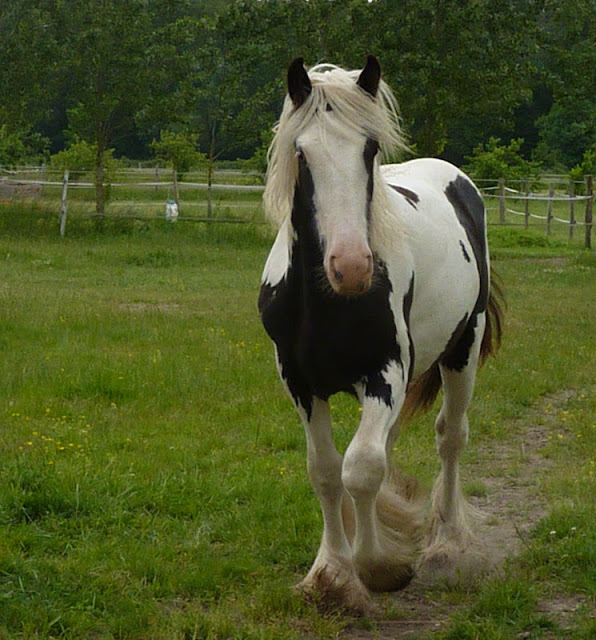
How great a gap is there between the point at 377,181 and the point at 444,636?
169 centimetres

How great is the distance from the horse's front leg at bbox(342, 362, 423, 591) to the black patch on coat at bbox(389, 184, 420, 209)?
101 cm

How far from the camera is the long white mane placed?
3.63 metres

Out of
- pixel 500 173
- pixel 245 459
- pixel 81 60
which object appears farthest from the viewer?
pixel 500 173

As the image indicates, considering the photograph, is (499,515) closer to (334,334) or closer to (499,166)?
(334,334)

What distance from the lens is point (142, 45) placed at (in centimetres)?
2514

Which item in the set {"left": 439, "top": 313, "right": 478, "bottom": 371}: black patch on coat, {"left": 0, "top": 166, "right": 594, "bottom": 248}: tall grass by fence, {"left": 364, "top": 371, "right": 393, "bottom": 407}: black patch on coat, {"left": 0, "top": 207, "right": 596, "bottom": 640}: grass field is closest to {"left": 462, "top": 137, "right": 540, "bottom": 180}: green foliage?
{"left": 0, "top": 166, "right": 594, "bottom": 248}: tall grass by fence

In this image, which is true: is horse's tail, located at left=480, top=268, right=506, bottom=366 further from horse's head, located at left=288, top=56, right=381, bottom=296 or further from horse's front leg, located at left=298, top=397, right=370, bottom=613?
horse's head, located at left=288, top=56, right=381, bottom=296

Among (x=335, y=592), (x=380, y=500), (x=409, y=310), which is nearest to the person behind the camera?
(x=335, y=592)

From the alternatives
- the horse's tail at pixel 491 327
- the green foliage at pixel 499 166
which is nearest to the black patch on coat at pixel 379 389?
the horse's tail at pixel 491 327

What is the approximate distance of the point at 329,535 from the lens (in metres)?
4.23

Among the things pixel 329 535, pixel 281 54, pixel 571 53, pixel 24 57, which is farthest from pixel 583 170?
pixel 329 535

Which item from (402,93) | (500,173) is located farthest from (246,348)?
(500,173)

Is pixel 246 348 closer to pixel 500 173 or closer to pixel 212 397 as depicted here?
pixel 212 397

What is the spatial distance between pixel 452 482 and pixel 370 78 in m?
2.12
